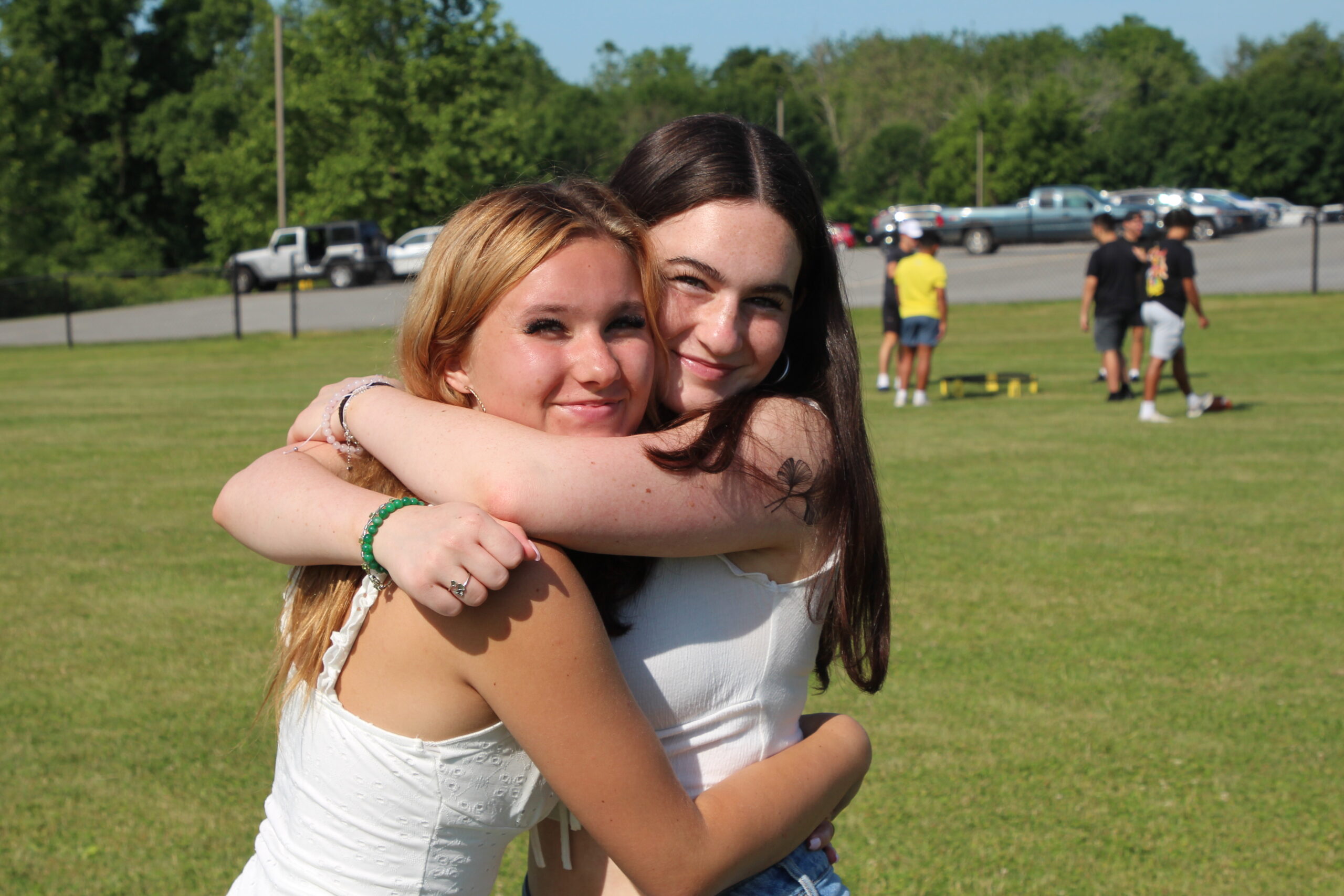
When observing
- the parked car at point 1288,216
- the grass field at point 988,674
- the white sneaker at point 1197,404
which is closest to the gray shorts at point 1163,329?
the white sneaker at point 1197,404

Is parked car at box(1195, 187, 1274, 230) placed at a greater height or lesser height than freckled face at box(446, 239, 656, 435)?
greater

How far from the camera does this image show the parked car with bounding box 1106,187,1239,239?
46125mm

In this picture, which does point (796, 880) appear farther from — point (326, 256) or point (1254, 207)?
point (1254, 207)

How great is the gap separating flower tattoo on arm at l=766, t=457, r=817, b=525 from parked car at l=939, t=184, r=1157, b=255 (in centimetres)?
4469

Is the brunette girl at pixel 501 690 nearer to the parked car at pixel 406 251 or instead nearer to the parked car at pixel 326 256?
the parked car at pixel 406 251

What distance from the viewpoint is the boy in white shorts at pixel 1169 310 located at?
14.0 meters

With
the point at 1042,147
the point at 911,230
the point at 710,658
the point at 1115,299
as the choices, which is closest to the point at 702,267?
the point at 710,658

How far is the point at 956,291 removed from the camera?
114ft

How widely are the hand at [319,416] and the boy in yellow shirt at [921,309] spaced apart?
549 inches

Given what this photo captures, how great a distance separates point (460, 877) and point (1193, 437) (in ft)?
40.3

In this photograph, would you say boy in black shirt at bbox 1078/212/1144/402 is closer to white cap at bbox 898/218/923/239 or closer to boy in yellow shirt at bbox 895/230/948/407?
boy in yellow shirt at bbox 895/230/948/407

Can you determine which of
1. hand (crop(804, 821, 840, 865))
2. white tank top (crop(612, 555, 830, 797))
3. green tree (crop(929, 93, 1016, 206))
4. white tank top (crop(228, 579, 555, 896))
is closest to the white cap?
hand (crop(804, 821, 840, 865))

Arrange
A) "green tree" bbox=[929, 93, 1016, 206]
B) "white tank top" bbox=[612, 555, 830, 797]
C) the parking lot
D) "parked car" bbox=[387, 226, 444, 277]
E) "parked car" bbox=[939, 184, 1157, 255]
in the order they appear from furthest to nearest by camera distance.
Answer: "green tree" bbox=[929, 93, 1016, 206] → "parked car" bbox=[939, 184, 1157, 255] → "parked car" bbox=[387, 226, 444, 277] → the parking lot → "white tank top" bbox=[612, 555, 830, 797]

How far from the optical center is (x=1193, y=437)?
12.8 metres
